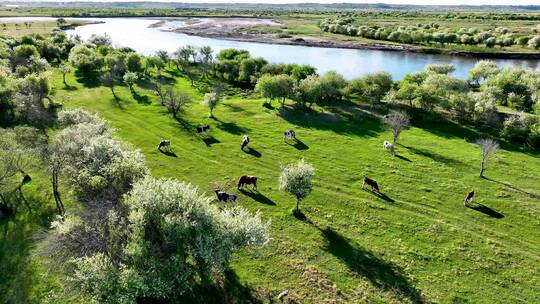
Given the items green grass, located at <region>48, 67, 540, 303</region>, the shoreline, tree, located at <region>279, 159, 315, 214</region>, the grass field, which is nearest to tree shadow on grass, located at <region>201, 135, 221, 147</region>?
the grass field

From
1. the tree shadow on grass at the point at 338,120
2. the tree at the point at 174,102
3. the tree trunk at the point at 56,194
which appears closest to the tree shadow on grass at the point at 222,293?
the tree trunk at the point at 56,194

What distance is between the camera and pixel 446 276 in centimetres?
2794

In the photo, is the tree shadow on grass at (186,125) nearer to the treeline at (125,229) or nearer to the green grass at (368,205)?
the green grass at (368,205)

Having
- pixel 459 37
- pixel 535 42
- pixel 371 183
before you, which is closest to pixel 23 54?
pixel 371 183

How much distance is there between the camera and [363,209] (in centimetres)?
3625

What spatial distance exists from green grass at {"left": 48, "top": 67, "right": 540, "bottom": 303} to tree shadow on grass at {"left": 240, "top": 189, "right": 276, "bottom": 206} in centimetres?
10

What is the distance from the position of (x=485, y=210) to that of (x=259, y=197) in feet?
69.6

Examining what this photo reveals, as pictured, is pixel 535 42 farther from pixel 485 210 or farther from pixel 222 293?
pixel 222 293

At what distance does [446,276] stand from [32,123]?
5375cm

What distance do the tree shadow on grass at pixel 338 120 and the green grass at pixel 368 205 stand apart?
12.6 inches

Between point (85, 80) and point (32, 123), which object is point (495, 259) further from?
point (85, 80)

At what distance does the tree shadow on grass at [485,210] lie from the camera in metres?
35.9

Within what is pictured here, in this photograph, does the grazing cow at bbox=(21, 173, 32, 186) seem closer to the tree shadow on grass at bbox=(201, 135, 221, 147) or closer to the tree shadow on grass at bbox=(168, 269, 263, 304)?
the tree shadow on grass at bbox=(201, 135, 221, 147)

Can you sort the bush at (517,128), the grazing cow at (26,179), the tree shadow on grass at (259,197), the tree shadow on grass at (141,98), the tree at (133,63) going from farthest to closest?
the tree at (133,63) < the tree shadow on grass at (141,98) < the bush at (517,128) < the grazing cow at (26,179) < the tree shadow on grass at (259,197)
